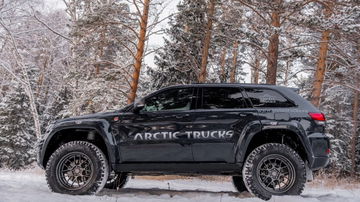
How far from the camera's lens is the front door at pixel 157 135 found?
19.0ft

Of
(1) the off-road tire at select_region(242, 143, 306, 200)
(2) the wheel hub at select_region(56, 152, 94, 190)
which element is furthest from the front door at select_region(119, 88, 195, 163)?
(1) the off-road tire at select_region(242, 143, 306, 200)

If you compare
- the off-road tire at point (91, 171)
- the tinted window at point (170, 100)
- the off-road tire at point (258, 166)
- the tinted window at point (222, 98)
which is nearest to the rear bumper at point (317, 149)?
the off-road tire at point (258, 166)

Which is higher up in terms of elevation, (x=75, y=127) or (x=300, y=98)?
(x=300, y=98)

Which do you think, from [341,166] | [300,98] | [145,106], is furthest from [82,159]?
[341,166]

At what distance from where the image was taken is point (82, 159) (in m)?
6.04

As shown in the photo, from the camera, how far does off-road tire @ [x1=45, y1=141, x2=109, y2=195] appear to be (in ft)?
19.0

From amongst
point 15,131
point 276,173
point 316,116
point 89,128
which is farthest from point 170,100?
point 15,131

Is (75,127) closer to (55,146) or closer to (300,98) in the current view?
(55,146)

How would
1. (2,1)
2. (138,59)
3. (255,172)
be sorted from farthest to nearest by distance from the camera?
(138,59)
(2,1)
(255,172)

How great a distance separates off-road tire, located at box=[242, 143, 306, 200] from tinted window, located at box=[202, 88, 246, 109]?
0.78m

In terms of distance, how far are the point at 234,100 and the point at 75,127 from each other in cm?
257

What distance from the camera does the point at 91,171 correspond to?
590 centimetres

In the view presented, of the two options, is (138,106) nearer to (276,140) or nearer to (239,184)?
(276,140)

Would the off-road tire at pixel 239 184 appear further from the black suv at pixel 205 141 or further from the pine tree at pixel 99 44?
the pine tree at pixel 99 44
